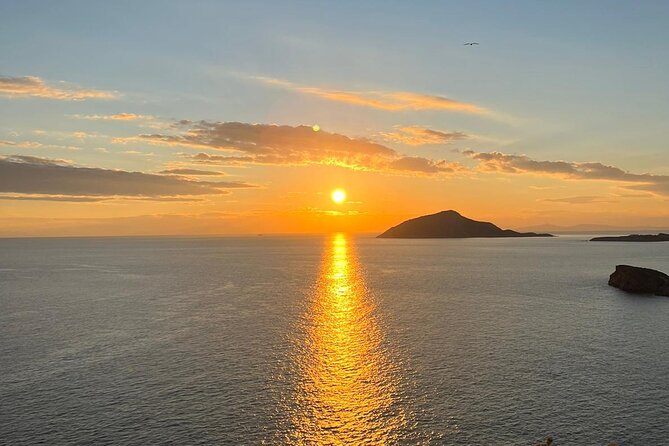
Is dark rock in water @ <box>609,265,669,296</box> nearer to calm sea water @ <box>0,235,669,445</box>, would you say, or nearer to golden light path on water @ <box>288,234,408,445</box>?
calm sea water @ <box>0,235,669,445</box>

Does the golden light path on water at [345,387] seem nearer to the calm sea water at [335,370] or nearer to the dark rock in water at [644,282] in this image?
the calm sea water at [335,370]

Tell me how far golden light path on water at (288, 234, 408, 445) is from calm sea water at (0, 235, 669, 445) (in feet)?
0.75

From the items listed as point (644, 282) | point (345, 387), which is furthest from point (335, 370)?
point (644, 282)

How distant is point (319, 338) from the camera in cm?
7512

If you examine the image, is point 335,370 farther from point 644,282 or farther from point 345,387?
point 644,282

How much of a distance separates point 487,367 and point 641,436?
1943 centimetres

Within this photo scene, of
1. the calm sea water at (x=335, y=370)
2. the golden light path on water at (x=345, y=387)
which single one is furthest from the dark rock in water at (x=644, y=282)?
the golden light path on water at (x=345, y=387)

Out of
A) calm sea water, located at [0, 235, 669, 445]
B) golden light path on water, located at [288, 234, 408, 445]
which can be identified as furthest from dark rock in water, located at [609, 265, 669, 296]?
golden light path on water, located at [288, 234, 408, 445]

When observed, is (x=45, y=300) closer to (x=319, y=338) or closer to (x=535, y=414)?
(x=319, y=338)

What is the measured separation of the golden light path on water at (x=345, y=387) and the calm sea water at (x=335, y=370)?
0.75 feet

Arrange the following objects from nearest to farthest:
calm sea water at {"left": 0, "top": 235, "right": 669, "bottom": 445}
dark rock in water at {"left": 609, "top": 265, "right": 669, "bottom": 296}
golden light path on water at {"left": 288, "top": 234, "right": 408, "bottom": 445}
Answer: golden light path on water at {"left": 288, "top": 234, "right": 408, "bottom": 445} → calm sea water at {"left": 0, "top": 235, "right": 669, "bottom": 445} → dark rock in water at {"left": 609, "top": 265, "right": 669, "bottom": 296}

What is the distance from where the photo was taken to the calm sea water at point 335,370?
136 ft

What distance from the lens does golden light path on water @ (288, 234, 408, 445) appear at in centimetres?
4144

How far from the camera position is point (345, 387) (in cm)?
5231
